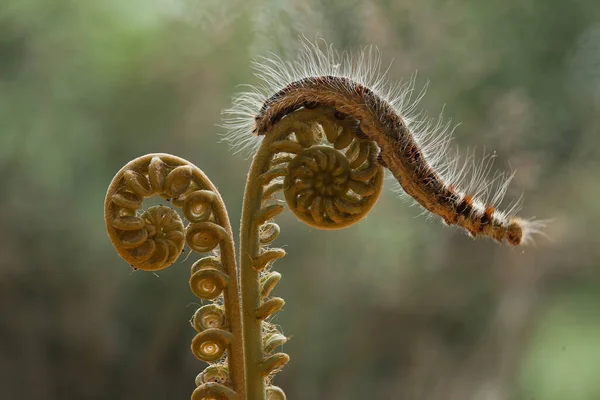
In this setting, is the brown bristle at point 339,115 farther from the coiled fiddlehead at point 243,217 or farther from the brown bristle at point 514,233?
the brown bristle at point 514,233

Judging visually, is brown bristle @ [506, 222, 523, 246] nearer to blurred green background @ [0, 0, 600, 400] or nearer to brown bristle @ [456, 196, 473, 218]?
brown bristle @ [456, 196, 473, 218]

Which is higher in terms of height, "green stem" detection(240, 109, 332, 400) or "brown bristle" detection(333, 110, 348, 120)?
"brown bristle" detection(333, 110, 348, 120)

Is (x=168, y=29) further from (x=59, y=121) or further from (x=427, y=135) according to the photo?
(x=427, y=135)

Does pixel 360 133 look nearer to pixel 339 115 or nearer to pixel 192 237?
pixel 339 115

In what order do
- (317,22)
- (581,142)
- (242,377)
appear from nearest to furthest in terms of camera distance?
(242,377)
(317,22)
(581,142)

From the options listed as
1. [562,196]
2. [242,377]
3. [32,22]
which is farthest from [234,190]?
[242,377]

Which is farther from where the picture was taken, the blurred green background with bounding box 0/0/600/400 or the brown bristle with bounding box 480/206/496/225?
the blurred green background with bounding box 0/0/600/400

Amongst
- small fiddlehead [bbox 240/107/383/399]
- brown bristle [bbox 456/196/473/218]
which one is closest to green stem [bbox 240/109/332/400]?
small fiddlehead [bbox 240/107/383/399]
